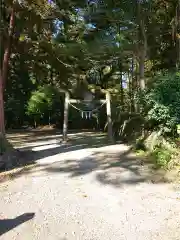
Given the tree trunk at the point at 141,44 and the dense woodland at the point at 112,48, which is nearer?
the dense woodland at the point at 112,48

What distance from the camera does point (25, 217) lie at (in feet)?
18.8

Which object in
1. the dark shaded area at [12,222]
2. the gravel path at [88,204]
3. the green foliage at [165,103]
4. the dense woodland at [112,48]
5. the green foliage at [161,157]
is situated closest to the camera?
the gravel path at [88,204]

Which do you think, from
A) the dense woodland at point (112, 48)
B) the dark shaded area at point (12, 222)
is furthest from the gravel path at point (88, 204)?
the dense woodland at point (112, 48)

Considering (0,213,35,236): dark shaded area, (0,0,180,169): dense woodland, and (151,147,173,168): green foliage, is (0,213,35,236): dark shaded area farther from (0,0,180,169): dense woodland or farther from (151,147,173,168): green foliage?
(0,0,180,169): dense woodland

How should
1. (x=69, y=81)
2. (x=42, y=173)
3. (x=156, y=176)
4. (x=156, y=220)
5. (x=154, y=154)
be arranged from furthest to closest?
1. (x=69, y=81)
2. (x=154, y=154)
3. (x=42, y=173)
4. (x=156, y=176)
5. (x=156, y=220)

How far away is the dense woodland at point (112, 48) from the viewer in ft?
33.6

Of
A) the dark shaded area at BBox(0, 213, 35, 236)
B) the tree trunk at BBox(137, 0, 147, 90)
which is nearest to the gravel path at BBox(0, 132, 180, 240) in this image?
the dark shaded area at BBox(0, 213, 35, 236)

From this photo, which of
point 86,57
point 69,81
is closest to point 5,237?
point 86,57

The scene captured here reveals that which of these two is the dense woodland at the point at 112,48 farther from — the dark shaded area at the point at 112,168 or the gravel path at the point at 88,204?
the gravel path at the point at 88,204

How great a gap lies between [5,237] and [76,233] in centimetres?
95

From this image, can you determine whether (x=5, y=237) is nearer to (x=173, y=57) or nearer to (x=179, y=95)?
(x=179, y=95)

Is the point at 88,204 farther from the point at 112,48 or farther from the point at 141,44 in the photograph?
the point at 112,48

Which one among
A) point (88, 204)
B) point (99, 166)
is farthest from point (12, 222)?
point (99, 166)

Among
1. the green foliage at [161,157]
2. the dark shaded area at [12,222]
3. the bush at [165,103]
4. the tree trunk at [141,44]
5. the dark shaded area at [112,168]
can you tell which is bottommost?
the dark shaded area at [12,222]
